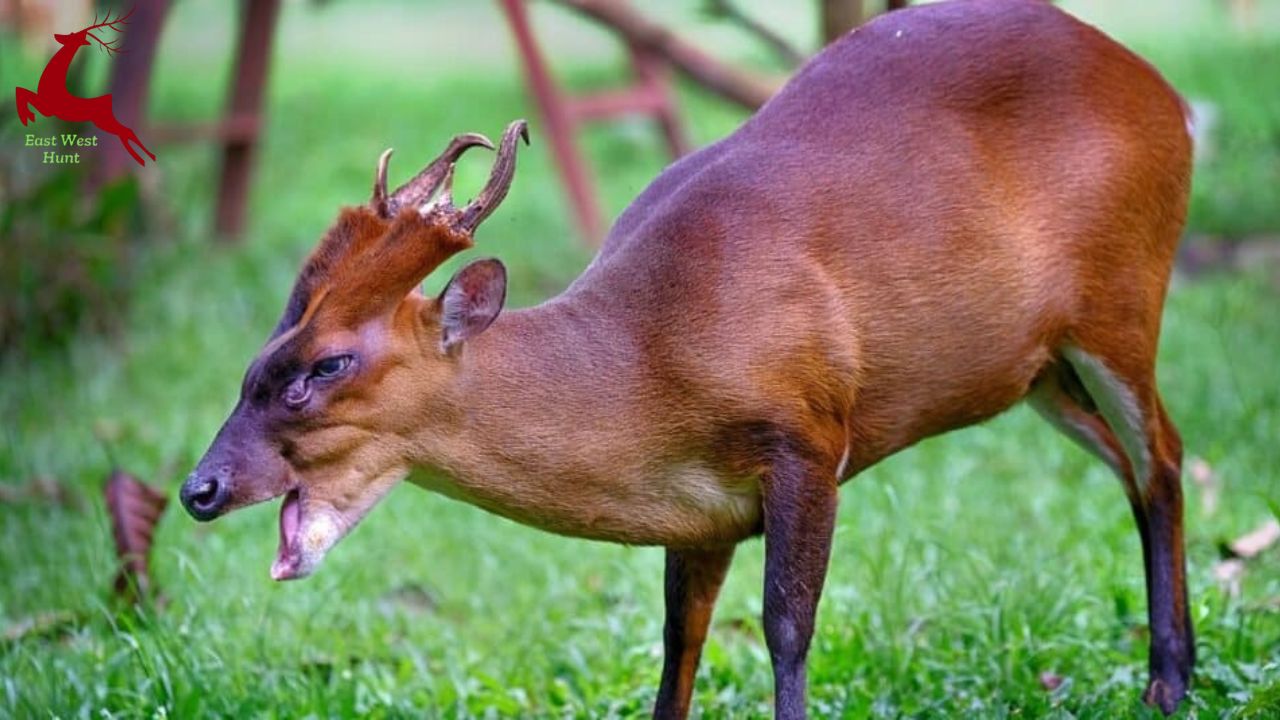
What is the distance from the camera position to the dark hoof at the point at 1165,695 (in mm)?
4652

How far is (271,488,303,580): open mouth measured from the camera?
3.88 metres

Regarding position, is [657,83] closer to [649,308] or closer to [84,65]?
[84,65]

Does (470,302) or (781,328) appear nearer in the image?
(470,302)

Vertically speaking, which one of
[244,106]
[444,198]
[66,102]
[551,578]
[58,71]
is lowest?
[551,578]

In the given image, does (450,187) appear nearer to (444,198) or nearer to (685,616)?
(444,198)

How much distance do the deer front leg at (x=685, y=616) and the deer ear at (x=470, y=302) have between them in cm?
85

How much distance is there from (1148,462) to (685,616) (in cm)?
122

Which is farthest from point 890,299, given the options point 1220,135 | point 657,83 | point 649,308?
point 1220,135

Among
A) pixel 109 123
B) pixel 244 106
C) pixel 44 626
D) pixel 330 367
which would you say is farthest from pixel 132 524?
pixel 244 106

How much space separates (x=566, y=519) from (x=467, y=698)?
1192 mm

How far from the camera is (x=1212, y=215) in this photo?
392 inches

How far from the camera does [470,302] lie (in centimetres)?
396

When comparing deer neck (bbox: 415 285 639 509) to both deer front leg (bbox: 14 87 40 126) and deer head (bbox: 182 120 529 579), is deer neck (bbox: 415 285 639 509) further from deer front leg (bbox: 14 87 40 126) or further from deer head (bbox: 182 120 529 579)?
deer front leg (bbox: 14 87 40 126)

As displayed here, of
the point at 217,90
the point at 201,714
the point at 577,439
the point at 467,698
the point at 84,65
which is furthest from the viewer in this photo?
the point at 217,90
